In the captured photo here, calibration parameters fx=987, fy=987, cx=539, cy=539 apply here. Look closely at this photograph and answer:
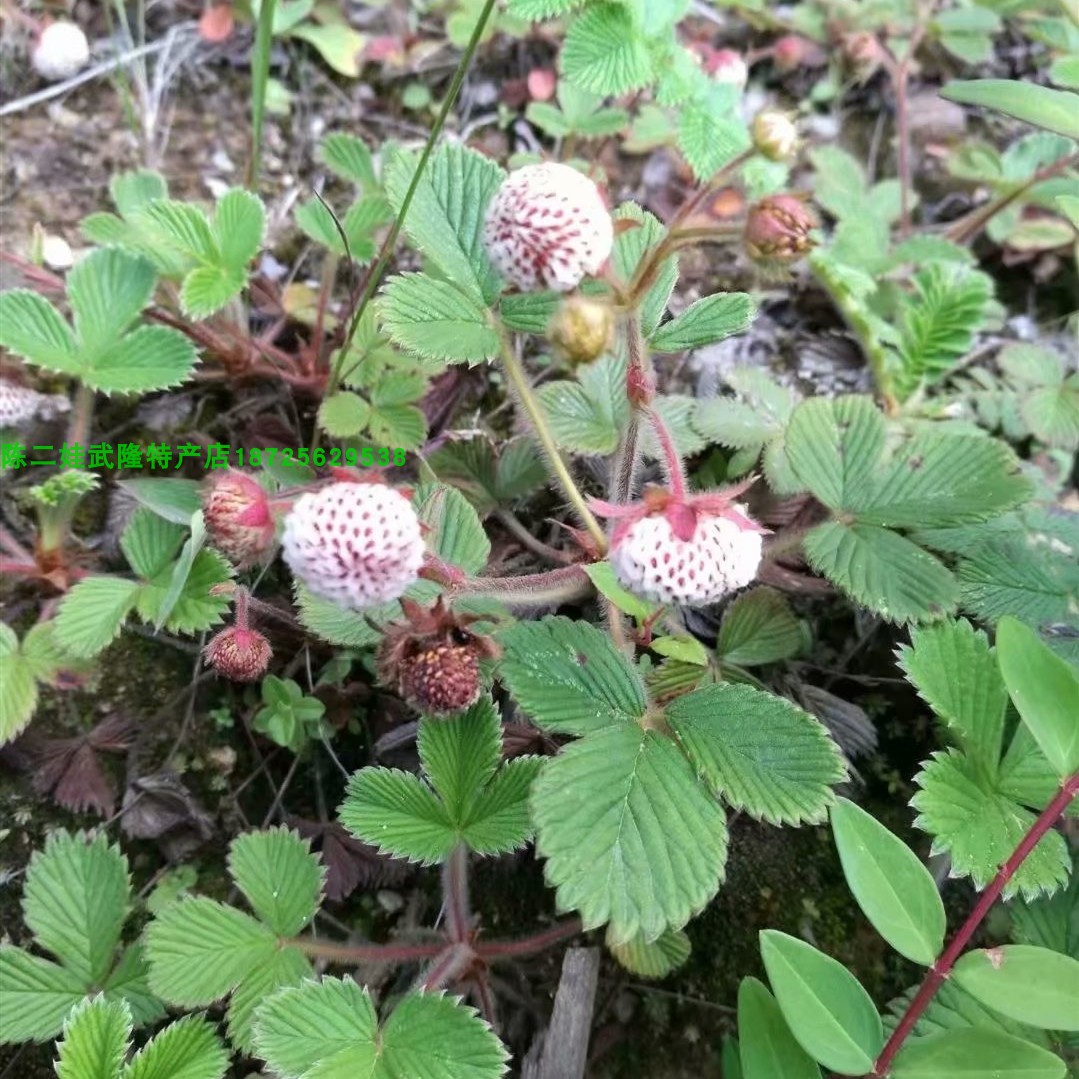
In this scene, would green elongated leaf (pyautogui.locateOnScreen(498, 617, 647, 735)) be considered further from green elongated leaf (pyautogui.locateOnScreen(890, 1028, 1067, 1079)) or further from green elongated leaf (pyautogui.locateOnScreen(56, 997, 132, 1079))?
green elongated leaf (pyautogui.locateOnScreen(56, 997, 132, 1079))

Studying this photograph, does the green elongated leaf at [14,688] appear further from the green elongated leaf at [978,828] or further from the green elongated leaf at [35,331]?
the green elongated leaf at [978,828]

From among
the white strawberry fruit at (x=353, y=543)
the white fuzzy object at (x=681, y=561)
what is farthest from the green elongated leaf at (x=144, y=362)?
the white fuzzy object at (x=681, y=561)

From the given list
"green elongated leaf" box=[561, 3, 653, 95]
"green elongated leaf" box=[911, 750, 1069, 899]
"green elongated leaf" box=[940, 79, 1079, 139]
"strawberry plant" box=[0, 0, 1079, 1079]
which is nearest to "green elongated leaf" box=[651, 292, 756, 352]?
"strawberry plant" box=[0, 0, 1079, 1079]

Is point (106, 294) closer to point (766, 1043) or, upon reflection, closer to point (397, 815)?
point (397, 815)

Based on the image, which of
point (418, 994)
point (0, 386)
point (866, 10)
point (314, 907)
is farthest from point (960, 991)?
point (866, 10)

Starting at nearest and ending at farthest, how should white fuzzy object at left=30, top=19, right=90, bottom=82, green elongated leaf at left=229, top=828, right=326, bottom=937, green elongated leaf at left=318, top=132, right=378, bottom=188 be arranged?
green elongated leaf at left=229, top=828, right=326, bottom=937 < green elongated leaf at left=318, top=132, right=378, bottom=188 < white fuzzy object at left=30, top=19, right=90, bottom=82

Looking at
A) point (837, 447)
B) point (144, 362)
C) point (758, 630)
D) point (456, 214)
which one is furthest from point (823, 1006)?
point (144, 362)

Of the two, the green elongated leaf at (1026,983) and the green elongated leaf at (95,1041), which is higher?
the green elongated leaf at (1026,983)
